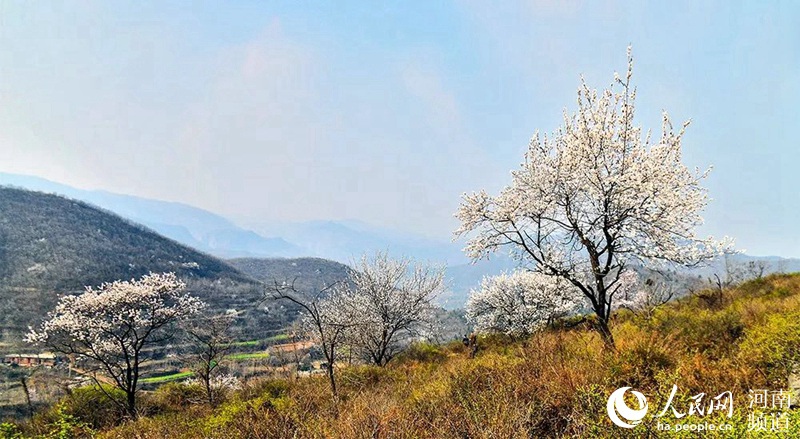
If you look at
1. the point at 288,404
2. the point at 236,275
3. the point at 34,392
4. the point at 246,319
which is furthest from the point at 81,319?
the point at 236,275

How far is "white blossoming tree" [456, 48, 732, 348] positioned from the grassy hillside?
8426cm

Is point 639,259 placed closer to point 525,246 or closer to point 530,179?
point 525,246

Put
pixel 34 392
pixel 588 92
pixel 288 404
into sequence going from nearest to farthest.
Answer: pixel 288 404, pixel 588 92, pixel 34 392

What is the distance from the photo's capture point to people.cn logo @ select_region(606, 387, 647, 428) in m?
3.69

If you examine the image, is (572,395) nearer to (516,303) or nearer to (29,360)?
(516,303)

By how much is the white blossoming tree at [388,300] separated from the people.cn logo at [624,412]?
18.8 meters

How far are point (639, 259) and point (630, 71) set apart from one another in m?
5.24

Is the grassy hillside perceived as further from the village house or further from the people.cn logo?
the people.cn logo

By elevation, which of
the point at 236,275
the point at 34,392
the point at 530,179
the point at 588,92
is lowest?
the point at 34,392

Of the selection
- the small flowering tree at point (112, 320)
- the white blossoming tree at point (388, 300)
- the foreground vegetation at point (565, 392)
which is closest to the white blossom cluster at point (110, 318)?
the small flowering tree at point (112, 320)

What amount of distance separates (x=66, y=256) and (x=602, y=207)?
116415 millimetres

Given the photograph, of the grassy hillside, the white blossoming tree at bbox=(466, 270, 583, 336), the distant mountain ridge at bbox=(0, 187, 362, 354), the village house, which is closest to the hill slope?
the white blossoming tree at bbox=(466, 270, 583, 336)

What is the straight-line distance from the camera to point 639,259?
10516mm

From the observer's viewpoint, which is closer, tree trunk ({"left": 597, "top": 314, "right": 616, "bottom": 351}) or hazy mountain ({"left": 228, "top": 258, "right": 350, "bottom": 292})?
tree trunk ({"left": 597, "top": 314, "right": 616, "bottom": 351})
